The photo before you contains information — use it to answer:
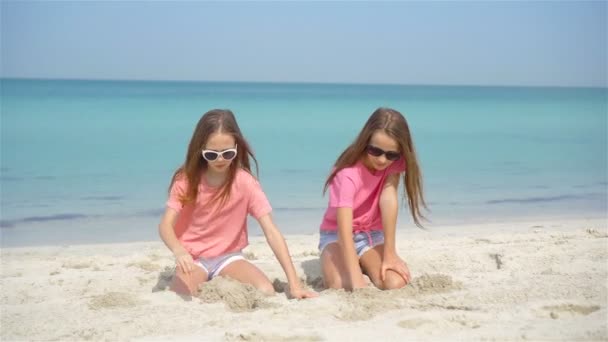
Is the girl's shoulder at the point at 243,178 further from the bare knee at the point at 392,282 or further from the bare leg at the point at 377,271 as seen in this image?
the bare knee at the point at 392,282

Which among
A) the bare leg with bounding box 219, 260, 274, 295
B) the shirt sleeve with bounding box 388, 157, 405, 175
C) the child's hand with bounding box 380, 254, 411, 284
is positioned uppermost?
the shirt sleeve with bounding box 388, 157, 405, 175

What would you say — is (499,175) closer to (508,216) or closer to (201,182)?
(508,216)

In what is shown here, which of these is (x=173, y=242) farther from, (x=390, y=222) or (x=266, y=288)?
(x=390, y=222)

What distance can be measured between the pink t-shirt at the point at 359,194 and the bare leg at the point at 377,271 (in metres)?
0.19

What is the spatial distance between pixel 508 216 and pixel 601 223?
1120 mm

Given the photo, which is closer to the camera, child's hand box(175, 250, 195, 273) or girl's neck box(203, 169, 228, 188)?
child's hand box(175, 250, 195, 273)

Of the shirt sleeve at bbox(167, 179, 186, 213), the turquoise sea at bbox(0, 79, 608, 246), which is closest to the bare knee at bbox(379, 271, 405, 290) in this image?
the shirt sleeve at bbox(167, 179, 186, 213)

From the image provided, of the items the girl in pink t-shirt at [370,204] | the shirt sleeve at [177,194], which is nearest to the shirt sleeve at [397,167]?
the girl in pink t-shirt at [370,204]

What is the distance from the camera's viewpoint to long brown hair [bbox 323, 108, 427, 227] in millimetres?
3855

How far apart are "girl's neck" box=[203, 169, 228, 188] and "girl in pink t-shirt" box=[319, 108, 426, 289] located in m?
0.63

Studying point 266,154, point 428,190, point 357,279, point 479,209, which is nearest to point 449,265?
point 357,279

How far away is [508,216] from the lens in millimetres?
7672

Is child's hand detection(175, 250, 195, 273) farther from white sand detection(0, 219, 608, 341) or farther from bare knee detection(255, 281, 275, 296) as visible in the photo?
bare knee detection(255, 281, 275, 296)

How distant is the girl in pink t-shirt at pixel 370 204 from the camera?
12.7 feet
